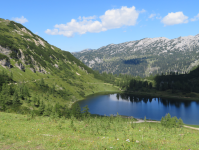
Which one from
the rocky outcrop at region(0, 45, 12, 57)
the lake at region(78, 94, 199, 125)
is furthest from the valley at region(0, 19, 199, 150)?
the lake at region(78, 94, 199, 125)

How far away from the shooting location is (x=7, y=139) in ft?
66.0

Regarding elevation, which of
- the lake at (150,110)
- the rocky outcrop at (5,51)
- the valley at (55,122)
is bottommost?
the lake at (150,110)

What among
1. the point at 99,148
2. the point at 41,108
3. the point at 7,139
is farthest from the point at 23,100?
the point at 99,148

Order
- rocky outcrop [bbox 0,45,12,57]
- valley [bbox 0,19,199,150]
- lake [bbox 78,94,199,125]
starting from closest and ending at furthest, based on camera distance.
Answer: valley [bbox 0,19,199,150], lake [bbox 78,94,199,125], rocky outcrop [bbox 0,45,12,57]

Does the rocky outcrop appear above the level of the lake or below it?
above

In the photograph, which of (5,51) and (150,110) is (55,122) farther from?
(5,51)

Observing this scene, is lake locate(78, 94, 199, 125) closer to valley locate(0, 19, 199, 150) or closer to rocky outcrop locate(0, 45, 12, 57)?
valley locate(0, 19, 199, 150)

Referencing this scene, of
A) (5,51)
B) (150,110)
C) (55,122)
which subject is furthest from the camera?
(5,51)

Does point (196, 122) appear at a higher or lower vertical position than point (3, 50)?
lower

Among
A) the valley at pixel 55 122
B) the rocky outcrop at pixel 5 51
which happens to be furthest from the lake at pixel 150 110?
the rocky outcrop at pixel 5 51

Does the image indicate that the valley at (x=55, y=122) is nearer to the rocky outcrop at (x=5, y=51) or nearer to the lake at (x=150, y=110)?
the rocky outcrop at (x=5, y=51)

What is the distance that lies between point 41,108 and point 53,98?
6087cm

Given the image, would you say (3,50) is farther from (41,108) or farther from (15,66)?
(41,108)

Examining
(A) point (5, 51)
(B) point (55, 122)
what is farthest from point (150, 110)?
(A) point (5, 51)
